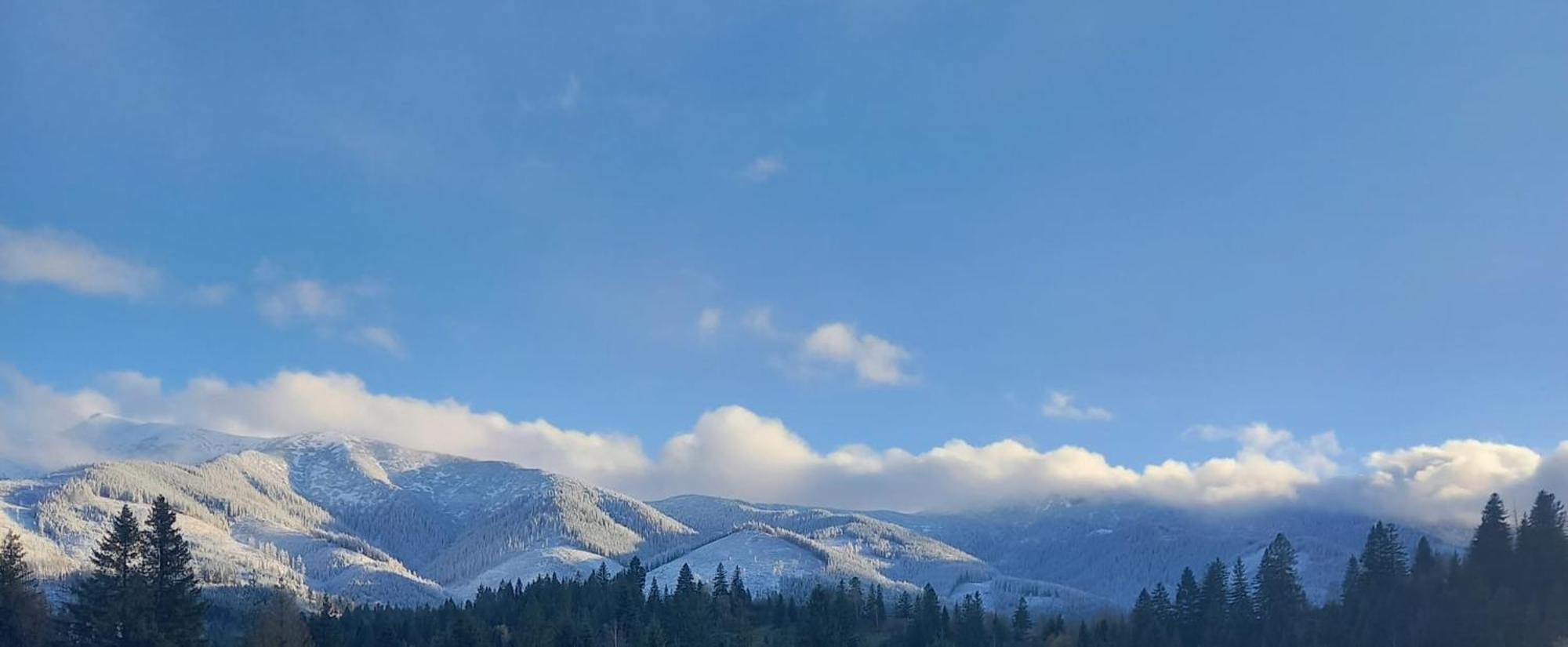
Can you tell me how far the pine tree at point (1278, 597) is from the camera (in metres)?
141

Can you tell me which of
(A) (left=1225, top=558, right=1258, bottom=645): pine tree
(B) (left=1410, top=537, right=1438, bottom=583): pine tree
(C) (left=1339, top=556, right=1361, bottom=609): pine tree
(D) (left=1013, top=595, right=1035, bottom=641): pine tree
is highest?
(B) (left=1410, top=537, right=1438, bottom=583): pine tree

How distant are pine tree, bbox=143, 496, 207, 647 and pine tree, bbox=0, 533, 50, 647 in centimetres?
952

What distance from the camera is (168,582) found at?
5481 centimetres

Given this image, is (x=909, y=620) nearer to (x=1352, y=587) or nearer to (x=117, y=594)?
(x=1352, y=587)

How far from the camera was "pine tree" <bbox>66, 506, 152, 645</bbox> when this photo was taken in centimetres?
5297

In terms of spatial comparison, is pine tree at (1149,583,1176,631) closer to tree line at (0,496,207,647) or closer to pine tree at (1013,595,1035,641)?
pine tree at (1013,595,1035,641)

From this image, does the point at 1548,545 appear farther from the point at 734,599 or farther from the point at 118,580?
the point at 118,580

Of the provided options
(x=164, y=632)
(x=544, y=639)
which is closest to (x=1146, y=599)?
(x=544, y=639)

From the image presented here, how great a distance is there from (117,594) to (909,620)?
159 m

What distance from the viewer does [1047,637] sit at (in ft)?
554

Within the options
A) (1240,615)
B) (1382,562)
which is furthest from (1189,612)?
(1382,562)

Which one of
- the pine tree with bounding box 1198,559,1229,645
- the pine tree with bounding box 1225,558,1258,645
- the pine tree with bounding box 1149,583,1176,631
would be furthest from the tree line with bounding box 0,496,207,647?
the pine tree with bounding box 1198,559,1229,645

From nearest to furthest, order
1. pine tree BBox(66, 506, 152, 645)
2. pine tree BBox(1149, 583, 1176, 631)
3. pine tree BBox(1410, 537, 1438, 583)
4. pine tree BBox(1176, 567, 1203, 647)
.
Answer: pine tree BBox(66, 506, 152, 645) < pine tree BBox(1410, 537, 1438, 583) < pine tree BBox(1176, 567, 1203, 647) < pine tree BBox(1149, 583, 1176, 631)

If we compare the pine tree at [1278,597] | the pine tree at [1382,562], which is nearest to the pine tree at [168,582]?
the pine tree at [1278,597]
